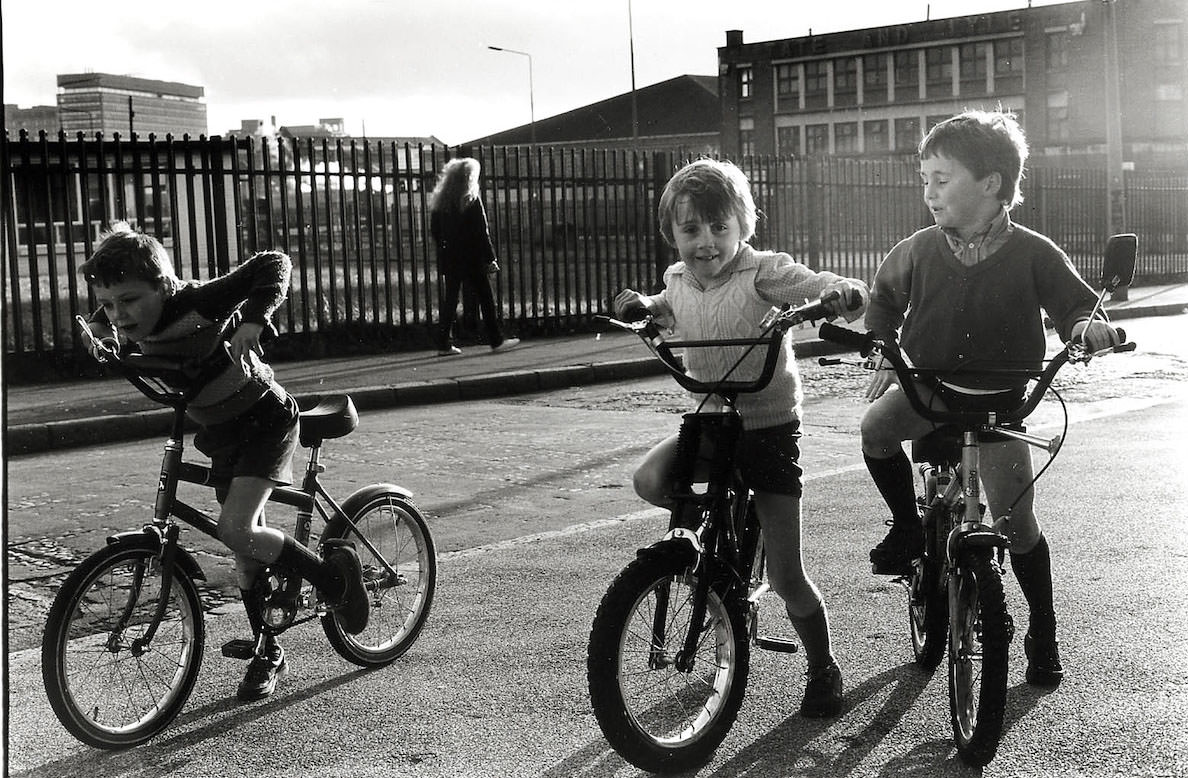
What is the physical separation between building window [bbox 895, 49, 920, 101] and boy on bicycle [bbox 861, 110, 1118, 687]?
64.9 m

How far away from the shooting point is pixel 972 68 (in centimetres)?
6450

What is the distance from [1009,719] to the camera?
11.7 ft

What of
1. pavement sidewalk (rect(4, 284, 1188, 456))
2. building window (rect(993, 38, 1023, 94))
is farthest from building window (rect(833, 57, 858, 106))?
pavement sidewalk (rect(4, 284, 1188, 456))

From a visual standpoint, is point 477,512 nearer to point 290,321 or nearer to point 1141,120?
point 290,321

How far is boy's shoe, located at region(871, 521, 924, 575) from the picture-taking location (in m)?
3.71

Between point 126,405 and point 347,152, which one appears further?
point 347,152

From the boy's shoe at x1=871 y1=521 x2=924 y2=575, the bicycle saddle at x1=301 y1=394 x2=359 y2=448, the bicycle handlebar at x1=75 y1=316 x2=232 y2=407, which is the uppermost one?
the bicycle handlebar at x1=75 y1=316 x2=232 y2=407

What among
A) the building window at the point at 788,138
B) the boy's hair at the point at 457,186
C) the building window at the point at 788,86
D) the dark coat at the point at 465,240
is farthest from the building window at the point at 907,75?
the dark coat at the point at 465,240

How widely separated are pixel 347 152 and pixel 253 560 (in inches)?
448

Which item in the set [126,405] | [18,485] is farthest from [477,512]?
[126,405]

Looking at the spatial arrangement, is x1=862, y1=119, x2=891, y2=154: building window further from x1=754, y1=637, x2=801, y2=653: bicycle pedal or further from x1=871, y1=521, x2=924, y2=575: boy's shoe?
x1=754, y1=637, x2=801, y2=653: bicycle pedal

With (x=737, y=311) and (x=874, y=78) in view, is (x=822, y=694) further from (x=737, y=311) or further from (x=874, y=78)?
(x=874, y=78)

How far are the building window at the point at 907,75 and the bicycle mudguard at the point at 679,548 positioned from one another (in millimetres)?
65774

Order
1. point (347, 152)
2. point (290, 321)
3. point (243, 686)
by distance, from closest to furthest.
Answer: point (243, 686), point (290, 321), point (347, 152)
